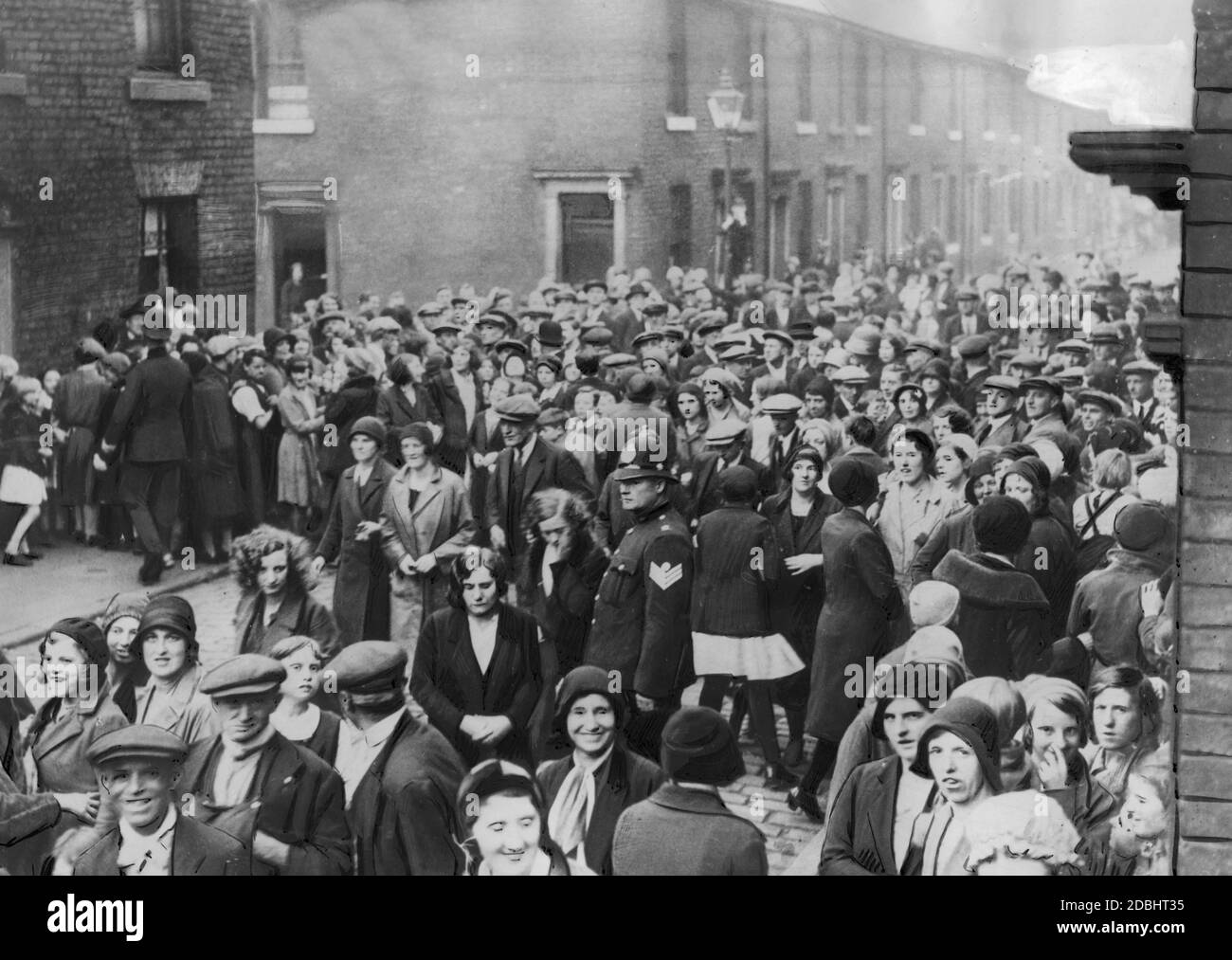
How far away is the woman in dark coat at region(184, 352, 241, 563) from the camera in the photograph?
29.8ft

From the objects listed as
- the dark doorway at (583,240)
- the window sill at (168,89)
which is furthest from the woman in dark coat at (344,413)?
the window sill at (168,89)

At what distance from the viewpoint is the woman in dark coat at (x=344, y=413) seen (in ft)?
29.9

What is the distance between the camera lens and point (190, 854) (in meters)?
8.67

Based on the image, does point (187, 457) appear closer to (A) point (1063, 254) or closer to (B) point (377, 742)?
(B) point (377, 742)

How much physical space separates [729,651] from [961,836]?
4.42ft

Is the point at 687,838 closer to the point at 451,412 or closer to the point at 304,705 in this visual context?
the point at 304,705

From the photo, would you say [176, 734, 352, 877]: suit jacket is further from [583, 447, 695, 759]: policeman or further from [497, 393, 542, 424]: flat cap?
[497, 393, 542, 424]: flat cap

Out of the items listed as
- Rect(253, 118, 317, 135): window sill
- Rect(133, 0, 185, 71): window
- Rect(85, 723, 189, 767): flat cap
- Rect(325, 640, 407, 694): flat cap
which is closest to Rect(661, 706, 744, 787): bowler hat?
Rect(325, 640, 407, 694): flat cap

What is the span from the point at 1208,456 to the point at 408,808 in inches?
151

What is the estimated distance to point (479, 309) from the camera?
368 inches

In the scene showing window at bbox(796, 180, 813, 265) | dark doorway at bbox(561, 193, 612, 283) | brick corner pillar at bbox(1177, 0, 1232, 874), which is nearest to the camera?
brick corner pillar at bbox(1177, 0, 1232, 874)

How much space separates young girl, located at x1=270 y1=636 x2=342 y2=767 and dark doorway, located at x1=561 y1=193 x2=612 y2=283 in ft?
A: 7.37

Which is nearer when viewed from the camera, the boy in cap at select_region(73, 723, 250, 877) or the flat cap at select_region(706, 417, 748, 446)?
the boy in cap at select_region(73, 723, 250, 877)

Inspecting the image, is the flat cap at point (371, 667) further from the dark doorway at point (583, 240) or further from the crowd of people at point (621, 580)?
the dark doorway at point (583, 240)
